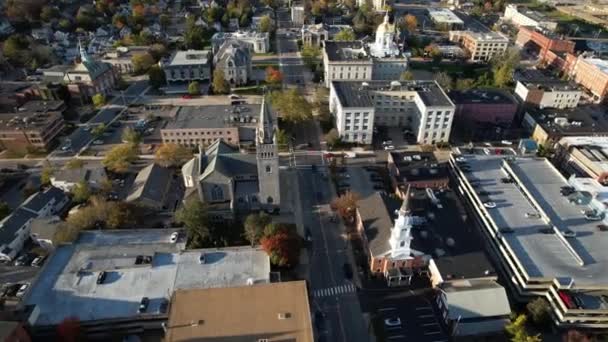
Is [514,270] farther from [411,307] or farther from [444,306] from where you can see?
[411,307]

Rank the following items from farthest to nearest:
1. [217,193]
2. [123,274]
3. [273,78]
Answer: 1. [273,78]
2. [217,193]
3. [123,274]

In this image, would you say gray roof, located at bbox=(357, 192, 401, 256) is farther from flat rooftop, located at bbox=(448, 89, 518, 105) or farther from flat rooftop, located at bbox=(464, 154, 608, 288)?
flat rooftop, located at bbox=(448, 89, 518, 105)

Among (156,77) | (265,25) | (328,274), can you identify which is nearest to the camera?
(328,274)

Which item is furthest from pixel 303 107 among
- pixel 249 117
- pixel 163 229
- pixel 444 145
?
pixel 163 229

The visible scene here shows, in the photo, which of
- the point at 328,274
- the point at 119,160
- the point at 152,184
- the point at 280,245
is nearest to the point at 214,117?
the point at 119,160

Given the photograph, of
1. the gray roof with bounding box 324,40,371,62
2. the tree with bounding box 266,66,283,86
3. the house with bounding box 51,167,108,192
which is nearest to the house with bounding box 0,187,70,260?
the house with bounding box 51,167,108,192

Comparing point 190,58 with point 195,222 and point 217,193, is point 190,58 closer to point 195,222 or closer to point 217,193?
point 217,193

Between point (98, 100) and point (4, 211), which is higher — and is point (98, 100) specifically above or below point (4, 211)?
above

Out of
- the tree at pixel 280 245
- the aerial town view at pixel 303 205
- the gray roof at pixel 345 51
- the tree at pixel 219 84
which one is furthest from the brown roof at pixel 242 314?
the gray roof at pixel 345 51
